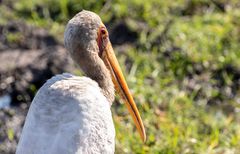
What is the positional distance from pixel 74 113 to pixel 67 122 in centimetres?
6

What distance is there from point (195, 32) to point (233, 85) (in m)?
0.84

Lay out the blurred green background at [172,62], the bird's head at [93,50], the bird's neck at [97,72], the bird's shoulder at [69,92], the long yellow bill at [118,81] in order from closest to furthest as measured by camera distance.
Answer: the bird's shoulder at [69,92]
the bird's head at [93,50]
the bird's neck at [97,72]
the long yellow bill at [118,81]
the blurred green background at [172,62]


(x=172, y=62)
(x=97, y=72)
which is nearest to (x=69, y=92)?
(x=97, y=72)

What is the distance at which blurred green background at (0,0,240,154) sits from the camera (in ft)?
19.9

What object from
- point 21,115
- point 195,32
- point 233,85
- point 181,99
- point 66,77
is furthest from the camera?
point 195,32

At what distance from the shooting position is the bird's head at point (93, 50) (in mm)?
4445

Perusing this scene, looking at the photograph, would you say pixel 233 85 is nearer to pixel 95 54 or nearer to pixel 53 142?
pixel 95 54

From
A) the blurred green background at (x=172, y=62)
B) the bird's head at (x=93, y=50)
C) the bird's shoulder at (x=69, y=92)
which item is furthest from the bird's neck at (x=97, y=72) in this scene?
the blurred green background at (x=172, y=62)

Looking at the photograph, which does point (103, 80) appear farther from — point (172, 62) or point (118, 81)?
point (172, 62)

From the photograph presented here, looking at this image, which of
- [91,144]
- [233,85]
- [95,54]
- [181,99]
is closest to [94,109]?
[91,144]

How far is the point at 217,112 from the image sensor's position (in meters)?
6.81

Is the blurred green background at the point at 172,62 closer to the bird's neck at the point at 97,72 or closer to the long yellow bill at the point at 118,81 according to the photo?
the long yellow bill at the point at 118,81

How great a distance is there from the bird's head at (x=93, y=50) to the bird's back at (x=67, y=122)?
0.35 metres

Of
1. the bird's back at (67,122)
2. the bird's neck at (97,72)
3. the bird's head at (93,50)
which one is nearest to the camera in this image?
the bird's back at (67,122)
